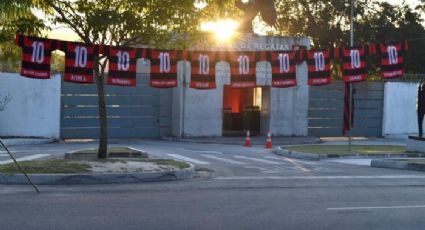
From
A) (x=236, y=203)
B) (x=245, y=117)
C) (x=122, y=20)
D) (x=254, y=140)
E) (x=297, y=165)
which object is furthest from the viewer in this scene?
(x=245, y=117)

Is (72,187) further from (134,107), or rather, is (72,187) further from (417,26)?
(417,26)

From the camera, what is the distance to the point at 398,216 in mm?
10047

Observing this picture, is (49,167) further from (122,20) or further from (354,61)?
(354,61)

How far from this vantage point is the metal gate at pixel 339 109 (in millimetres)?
34750

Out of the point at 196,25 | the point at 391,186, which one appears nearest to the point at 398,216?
the point at 391,186

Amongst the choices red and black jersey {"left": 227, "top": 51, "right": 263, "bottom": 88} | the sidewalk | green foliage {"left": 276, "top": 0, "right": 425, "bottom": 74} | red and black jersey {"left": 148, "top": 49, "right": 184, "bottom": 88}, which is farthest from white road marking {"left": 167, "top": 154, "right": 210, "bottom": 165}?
green foliage {"left": 276, "top": 0, "right": 425, "bottom": 74}

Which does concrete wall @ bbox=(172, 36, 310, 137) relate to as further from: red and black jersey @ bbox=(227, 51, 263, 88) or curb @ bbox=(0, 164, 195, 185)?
curb @ bbox=(0, 164, 195, 185)

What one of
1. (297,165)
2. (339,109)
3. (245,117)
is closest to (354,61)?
(297,165)

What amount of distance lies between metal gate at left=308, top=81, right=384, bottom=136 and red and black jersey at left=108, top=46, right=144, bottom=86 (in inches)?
620

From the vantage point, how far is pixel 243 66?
22.8 metres

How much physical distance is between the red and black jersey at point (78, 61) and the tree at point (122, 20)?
51 cm

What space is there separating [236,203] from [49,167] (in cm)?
543

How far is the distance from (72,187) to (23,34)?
208 inches

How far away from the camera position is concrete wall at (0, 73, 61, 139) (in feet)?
90.4
